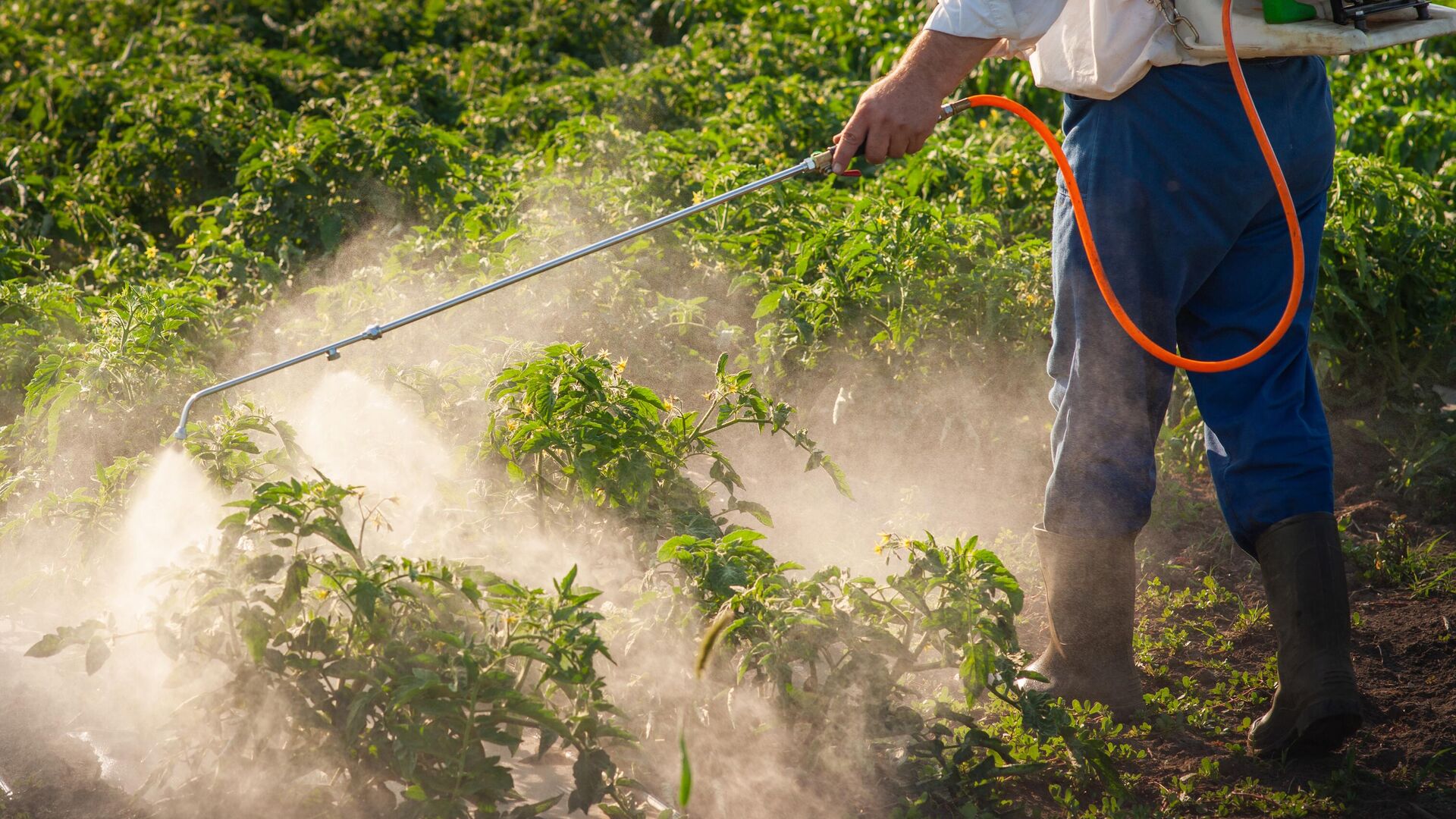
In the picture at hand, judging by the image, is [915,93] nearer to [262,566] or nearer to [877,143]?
[877,143]

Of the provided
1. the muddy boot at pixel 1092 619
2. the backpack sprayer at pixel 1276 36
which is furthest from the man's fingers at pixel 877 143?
the muddy boot at pixel 1092 619

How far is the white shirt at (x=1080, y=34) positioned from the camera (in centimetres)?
213

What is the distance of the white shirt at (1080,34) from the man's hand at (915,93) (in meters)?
0.03

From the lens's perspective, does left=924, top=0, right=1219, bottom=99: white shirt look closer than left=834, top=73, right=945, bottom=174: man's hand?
Yes

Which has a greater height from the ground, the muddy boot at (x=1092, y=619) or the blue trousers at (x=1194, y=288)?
the blue trousers at (x=1194, y=288)

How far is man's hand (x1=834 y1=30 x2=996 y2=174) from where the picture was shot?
2.26m

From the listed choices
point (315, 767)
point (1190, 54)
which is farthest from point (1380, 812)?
point (315, 767)

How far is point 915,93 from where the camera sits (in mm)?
2266

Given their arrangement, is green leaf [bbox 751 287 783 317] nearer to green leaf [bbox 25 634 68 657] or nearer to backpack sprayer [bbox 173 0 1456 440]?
backpack sprayer [bbox 173 0 1456 440]

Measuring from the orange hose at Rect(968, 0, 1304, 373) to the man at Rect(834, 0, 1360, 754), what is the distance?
29 millimetres

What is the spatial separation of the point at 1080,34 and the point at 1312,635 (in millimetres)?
1171

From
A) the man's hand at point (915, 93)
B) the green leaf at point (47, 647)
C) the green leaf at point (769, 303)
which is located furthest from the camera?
the green leaf at point (769, 303)

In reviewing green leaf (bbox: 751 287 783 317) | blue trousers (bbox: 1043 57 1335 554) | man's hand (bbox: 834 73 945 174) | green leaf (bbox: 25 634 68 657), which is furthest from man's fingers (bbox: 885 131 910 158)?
green leaf (bbox: 25 634 68 657)

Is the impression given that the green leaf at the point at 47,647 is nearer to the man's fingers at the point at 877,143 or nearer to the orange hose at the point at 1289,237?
the man's fingers at the point at 877,143
